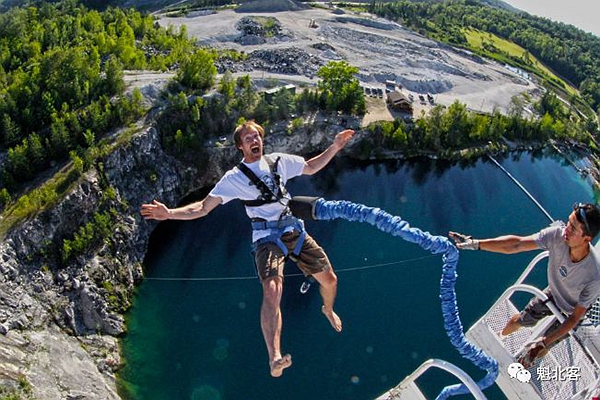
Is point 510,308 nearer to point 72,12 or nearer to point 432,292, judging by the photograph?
point 432,292

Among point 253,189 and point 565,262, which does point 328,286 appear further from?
point 565,262

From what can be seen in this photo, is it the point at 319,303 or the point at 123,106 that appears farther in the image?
the point at 123,106

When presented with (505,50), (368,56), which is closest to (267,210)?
(368,56)

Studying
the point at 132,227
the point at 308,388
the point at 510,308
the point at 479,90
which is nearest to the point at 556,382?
the point at 510,308

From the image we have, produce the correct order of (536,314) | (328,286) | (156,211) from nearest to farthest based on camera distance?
(156,211)
(536,314)
(328,286)

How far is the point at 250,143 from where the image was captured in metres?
8.16

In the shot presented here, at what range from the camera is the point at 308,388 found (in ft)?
86.1

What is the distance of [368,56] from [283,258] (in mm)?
60596

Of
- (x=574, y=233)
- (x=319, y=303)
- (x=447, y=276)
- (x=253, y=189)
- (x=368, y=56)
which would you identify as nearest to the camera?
(x=574, y=233)

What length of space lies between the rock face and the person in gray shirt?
20.9 meters

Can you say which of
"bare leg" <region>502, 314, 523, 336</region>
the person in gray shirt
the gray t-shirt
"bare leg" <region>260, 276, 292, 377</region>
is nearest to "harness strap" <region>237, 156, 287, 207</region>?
"bare leg" <region>260, 276, 292, 377</region>

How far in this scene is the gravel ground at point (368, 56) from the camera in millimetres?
57281

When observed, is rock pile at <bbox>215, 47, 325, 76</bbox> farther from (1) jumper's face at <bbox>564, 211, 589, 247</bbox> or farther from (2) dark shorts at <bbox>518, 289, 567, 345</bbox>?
(1) jumper's face at <bbox>564, 211, 589, 247</bbox>

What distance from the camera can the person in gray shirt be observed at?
7055 millimetres
